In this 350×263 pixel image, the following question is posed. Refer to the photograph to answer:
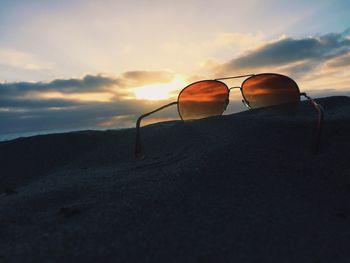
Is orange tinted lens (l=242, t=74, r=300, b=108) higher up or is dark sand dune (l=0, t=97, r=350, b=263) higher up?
orange tinted lens (l=242, t=74, r=300, b=108)

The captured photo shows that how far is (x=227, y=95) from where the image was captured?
12.8 ft

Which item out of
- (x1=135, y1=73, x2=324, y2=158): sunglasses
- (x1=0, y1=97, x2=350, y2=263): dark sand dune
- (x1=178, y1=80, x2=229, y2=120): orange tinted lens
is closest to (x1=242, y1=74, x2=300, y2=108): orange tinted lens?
(x1=135, y1=73, x2=324, y2=158): sunglasses

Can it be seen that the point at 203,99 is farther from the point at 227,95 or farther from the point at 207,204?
the point at 207,204

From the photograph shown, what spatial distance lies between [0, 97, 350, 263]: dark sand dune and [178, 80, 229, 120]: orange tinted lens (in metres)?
0.50

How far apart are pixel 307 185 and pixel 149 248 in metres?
1.09

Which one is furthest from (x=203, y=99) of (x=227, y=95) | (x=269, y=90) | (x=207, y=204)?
(x=207, y=204)

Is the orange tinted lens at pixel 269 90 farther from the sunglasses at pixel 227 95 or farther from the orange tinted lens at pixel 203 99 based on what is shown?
the orange tinted lens at pixel 203 99

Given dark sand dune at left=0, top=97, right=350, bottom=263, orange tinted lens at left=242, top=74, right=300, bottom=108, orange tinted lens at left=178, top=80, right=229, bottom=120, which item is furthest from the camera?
orange tinted lens at left=178, top=80, right=229, bottom=120

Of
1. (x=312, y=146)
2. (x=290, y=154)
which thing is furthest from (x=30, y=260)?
(x=312, y=146)

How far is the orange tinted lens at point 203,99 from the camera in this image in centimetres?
375

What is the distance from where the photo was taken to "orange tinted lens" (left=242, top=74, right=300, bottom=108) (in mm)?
3586

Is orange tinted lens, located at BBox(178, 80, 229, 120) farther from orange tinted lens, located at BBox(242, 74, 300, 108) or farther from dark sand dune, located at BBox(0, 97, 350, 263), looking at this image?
dark sand dune, located at BBox(0, 97, 350, 263)

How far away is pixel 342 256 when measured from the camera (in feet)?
4.41

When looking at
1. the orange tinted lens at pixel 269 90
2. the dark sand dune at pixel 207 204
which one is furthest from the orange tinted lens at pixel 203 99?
the dark sand dune at pixel 207 204
